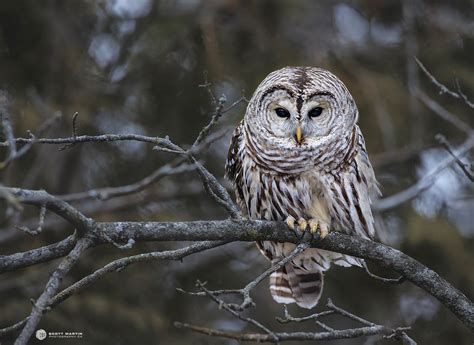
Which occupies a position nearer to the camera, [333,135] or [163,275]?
[333,135]

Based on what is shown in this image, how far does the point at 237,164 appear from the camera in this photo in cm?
516

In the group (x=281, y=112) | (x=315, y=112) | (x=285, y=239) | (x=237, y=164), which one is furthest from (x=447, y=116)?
(x=285, y=239)

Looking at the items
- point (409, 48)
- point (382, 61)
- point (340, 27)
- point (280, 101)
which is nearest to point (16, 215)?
point (280, 101)

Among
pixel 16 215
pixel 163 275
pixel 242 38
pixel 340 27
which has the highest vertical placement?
pixel 340 27

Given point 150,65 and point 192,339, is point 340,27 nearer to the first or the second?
point 150,65

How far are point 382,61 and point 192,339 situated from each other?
10.9ft

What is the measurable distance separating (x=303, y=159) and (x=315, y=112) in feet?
1.41

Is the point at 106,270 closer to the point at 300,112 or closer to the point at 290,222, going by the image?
the point at 290,222

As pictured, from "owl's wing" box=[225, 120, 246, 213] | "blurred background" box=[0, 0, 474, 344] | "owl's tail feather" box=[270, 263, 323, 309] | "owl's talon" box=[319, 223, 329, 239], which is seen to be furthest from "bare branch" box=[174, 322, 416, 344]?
"blurred background" box=[0, 0, 474, 344]

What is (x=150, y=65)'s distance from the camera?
7.54m

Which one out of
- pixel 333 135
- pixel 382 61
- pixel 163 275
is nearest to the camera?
pixel 333 135

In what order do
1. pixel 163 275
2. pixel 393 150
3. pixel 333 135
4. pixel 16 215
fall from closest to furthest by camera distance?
pixel 16 215
pixel 333 135
pixel 393 150
pixel 163 275

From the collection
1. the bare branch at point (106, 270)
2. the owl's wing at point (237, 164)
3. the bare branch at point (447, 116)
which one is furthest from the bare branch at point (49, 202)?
the bare branch at point (447, 116)

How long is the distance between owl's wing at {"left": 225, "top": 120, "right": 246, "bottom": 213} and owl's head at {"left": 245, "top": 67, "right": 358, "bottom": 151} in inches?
6.2
